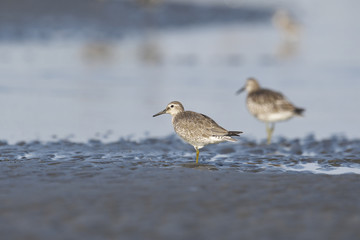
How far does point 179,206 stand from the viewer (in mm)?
6629

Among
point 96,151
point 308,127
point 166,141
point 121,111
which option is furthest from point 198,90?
point 96,151

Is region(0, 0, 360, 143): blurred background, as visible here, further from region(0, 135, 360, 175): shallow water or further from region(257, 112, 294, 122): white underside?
region(0, 135, 360, 175): shallow water

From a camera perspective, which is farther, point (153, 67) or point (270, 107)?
point (153, 67)

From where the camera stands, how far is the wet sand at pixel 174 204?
5.84 m

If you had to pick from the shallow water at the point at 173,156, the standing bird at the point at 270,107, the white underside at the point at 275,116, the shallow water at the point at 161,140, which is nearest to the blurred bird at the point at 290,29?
the shallow water at the point at 161,140

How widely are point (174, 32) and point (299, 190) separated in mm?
26183

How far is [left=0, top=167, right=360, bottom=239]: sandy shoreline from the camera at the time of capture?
19.1ft

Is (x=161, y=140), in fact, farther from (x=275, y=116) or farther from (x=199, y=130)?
(x=275, y=116)

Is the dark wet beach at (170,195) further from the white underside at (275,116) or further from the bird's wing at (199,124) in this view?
the white underside at (275,116)

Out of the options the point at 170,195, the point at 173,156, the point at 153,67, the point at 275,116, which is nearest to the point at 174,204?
the point at 170,195

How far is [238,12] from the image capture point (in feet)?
142

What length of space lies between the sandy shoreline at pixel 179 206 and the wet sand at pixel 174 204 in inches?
0.4

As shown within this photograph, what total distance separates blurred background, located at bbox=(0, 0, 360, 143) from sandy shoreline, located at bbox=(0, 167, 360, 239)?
377 centimetres

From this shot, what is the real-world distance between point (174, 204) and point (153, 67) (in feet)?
48.4
